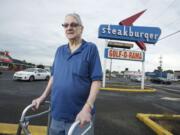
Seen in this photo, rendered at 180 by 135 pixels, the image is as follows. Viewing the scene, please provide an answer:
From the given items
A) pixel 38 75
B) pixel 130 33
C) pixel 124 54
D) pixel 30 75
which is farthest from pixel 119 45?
pixel 38 75

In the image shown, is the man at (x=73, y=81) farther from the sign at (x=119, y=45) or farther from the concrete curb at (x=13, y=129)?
the sign at (x=119, y=45)

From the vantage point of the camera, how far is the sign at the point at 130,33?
1966 cm

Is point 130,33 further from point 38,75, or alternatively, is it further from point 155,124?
point 155,124

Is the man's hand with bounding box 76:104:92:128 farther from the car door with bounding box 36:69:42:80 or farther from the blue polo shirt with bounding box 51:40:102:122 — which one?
the car door with bounding box 36:69:42:80

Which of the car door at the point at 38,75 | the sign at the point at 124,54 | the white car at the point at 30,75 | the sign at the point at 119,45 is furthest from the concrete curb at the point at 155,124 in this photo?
the car door at the point at 38,75

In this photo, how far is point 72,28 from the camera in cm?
273

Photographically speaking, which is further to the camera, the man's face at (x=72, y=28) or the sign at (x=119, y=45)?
the sign at (x=119, y=45)

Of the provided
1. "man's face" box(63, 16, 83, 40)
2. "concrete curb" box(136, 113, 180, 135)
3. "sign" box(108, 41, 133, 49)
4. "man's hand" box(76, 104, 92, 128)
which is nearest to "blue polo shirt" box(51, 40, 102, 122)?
"man's face" box(63, 16, 83, 40)

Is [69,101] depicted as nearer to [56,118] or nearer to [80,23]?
[56,118]

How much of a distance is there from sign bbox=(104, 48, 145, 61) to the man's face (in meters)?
17.6

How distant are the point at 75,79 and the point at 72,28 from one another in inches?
23.4

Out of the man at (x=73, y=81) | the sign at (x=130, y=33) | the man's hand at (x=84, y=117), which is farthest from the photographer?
the sign at (x=130, y=33)

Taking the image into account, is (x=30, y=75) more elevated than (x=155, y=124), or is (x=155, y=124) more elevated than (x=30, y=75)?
(x=30, y=75)

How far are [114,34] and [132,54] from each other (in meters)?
2.44
